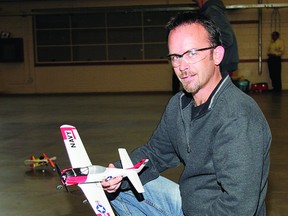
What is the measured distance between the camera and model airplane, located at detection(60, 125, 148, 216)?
2.15 metres

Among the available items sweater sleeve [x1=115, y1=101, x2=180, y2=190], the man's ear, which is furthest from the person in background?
the man's ear

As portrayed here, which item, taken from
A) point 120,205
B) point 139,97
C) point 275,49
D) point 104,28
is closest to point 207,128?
point 120,205

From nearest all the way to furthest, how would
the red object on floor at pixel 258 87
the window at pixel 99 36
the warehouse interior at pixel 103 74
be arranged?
the warehouse interior at pixel 103 74
the red object on floor at pixel 258 87
the window at pixel 99 36

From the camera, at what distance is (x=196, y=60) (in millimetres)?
1959

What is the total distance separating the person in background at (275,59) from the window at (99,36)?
129 inches

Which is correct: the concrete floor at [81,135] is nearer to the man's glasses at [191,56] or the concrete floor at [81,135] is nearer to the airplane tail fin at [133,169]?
the airplane tail fin at [133,169]

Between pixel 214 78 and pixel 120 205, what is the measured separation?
84cm

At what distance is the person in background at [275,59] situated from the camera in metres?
14.5

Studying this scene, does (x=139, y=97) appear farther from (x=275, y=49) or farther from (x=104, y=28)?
(x=275, y=49)

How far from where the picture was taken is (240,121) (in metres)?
1.81

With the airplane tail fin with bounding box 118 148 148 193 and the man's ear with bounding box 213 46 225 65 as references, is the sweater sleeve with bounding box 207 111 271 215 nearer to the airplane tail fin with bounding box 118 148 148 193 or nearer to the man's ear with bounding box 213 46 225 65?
the man's ear with bounding box 213 46 225 65

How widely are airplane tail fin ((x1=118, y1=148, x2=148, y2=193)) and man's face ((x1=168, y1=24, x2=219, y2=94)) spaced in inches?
19.4

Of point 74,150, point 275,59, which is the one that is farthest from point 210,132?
point 275,59

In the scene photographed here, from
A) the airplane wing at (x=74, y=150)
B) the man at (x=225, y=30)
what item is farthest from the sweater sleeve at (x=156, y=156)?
the man at (x=225, y=30)
